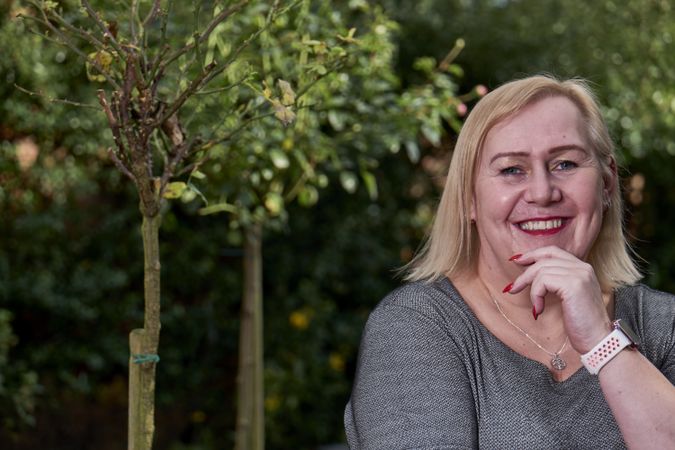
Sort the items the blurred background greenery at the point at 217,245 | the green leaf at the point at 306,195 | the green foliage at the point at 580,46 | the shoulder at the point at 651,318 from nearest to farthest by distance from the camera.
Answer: the shoulder at the point at 651,318
the green leaf at the point at 306,195
the blurred background greenery at the point at 217,245
the green foliage at the point at 580,46

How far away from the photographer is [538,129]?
2438 mm

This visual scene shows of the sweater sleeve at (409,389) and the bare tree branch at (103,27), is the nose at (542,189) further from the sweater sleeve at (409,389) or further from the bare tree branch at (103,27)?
the bare tree branch at (103,27)

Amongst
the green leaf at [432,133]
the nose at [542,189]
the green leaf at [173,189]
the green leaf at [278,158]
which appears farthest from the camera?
the green leaf at [432,133]

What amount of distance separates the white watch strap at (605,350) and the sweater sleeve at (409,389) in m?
0.27

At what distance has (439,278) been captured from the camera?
2.59 m

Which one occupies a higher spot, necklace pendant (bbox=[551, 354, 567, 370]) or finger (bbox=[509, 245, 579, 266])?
finger (bbox=[509, 245, 579, 266])

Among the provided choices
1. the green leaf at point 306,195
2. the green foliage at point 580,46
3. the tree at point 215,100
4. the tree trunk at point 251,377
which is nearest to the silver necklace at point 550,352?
the tree at point 215,100

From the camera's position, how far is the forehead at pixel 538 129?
7.96ft

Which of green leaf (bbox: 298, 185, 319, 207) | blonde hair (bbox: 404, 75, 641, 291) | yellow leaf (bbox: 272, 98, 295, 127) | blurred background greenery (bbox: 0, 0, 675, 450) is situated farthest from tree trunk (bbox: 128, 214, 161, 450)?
blurred background greenery (bbox: 0, 0, 675, 450)

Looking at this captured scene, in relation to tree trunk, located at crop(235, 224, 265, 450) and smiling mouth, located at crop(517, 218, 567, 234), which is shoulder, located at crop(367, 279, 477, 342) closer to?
smiling mouth, located at crop(517, 218, 567, 234)

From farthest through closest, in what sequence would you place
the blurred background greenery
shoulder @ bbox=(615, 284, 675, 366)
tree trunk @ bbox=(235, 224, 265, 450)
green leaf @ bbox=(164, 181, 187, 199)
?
the blurred background greenery < tree trunk @ bbox=(235, 224, 265, 450) < shoulder @ bbox=(615, 284, 675, 366) < green leaf @ bbox=(164, 181, 187, 199)

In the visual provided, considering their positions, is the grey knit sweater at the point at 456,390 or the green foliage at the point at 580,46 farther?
the green foliage at the point at 580,46

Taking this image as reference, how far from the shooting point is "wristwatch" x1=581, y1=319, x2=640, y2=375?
2162 mm

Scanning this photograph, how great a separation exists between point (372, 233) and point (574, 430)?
163 inches
